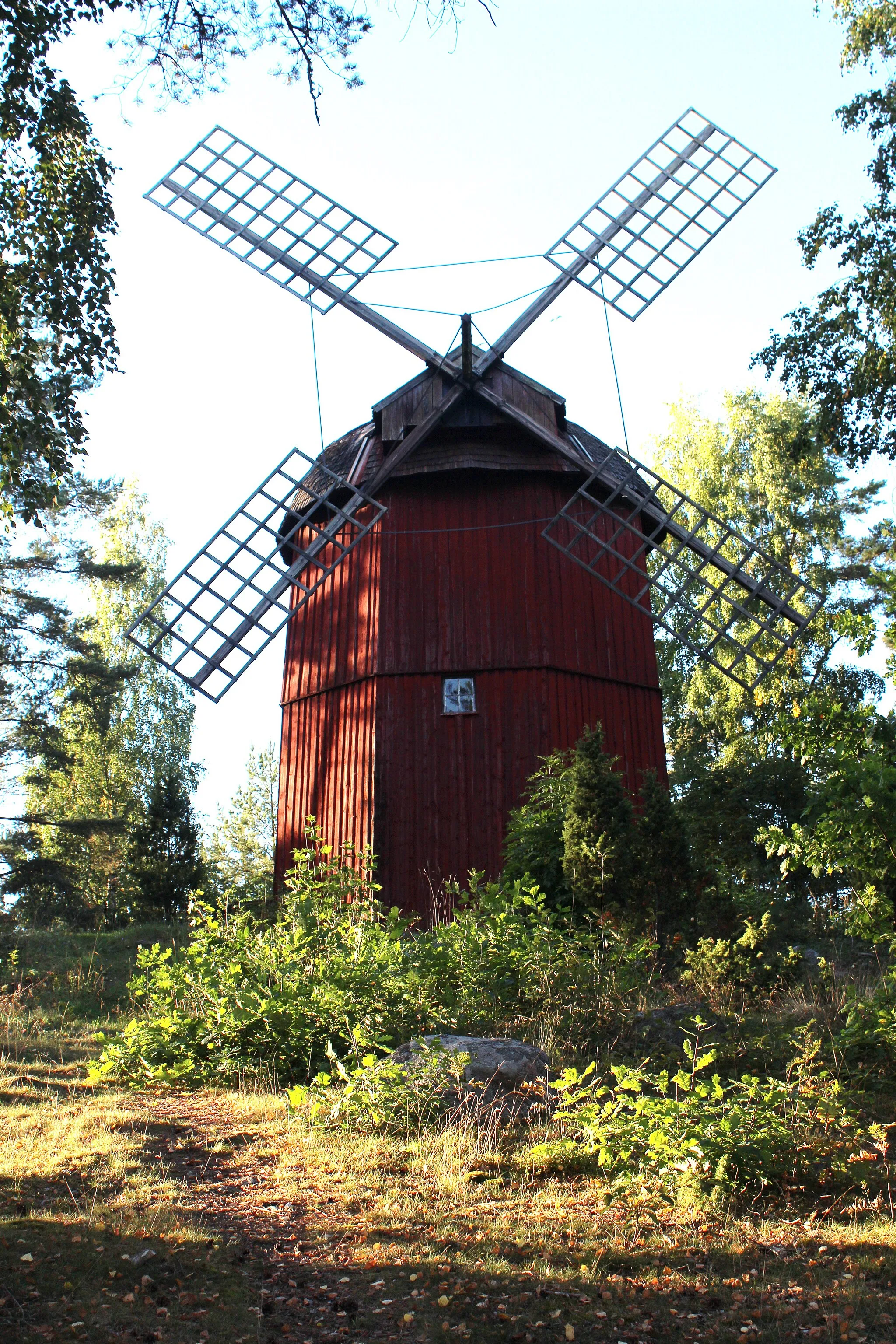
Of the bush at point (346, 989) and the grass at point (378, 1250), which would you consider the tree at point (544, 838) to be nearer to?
the bush at point (346, 989)

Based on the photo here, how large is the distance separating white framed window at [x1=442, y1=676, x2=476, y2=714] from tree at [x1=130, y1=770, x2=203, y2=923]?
7456 mm

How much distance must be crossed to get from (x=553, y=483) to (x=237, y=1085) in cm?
940

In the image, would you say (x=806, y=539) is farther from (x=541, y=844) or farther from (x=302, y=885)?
(x=302, y=885)

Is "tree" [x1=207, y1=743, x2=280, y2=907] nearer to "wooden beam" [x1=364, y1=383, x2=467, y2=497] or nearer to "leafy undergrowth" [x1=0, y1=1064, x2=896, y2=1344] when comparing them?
"wooden beam" [x1=364, y1=383, x2=467, y2=497]

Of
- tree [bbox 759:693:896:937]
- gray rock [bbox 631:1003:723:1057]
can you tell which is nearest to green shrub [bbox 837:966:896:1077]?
tree [bbox 759:693:896:937]

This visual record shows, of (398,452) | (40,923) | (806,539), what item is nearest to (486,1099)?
(398,452)

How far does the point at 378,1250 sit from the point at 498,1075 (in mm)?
1867

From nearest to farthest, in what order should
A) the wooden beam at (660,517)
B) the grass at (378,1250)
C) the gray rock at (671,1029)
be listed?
1. the grass at (378,1250)
2. the gray rock at (671,1029)
3. the wooden beam at (660,517)

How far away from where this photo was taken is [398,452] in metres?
13.9

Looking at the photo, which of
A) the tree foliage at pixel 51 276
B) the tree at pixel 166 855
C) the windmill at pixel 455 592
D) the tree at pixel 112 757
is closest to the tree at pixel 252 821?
the tree at pixel 112 757

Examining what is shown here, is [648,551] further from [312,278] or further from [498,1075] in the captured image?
[498,1075]

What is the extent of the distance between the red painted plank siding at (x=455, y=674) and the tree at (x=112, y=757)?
710cm

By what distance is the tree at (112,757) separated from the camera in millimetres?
20328

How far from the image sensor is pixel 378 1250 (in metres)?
4.59
